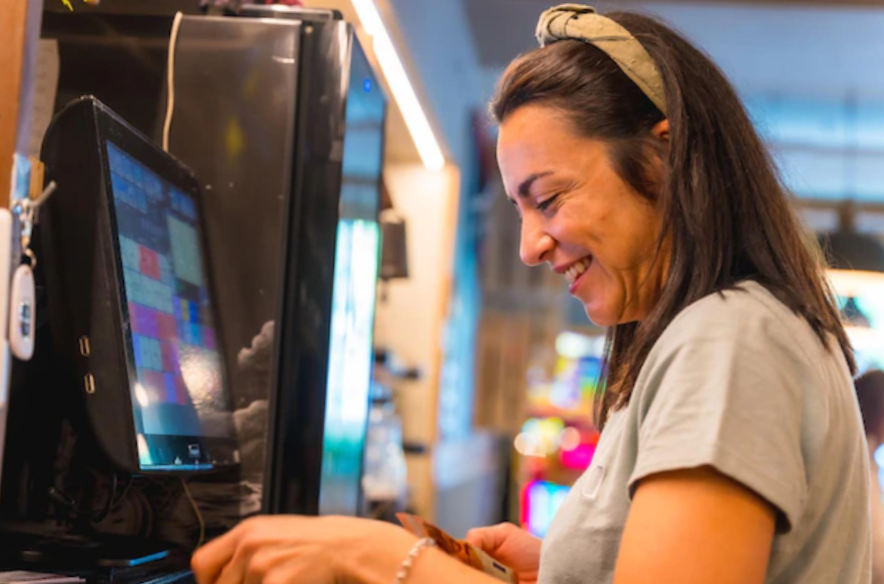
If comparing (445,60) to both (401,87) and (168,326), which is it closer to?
(401,87)

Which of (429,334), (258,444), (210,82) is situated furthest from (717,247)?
(429,334)

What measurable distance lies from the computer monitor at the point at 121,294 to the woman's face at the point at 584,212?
557mm

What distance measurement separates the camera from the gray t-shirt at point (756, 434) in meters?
1.00

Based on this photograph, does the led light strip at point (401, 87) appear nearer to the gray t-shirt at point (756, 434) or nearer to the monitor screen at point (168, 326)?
the monitor screen at point (168, 326)

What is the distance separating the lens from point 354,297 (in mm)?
2158

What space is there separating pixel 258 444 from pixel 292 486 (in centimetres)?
10

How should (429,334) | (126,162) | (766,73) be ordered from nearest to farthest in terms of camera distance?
(126,162) < (429,334) < (766,73)

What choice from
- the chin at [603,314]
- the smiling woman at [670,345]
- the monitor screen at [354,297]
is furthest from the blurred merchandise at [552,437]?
the smiling woman at [670,345]

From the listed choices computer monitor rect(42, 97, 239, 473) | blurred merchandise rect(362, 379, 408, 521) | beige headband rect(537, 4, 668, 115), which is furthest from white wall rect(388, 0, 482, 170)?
beige headband rect(537, 4, 668, 115)

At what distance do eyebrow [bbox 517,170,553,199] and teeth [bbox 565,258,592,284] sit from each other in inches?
4.3

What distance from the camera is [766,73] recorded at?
Answer: 734cm

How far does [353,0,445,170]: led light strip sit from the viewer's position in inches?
122

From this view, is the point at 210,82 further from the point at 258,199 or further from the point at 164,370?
the point at 164,370

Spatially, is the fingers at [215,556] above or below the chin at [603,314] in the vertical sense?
below
